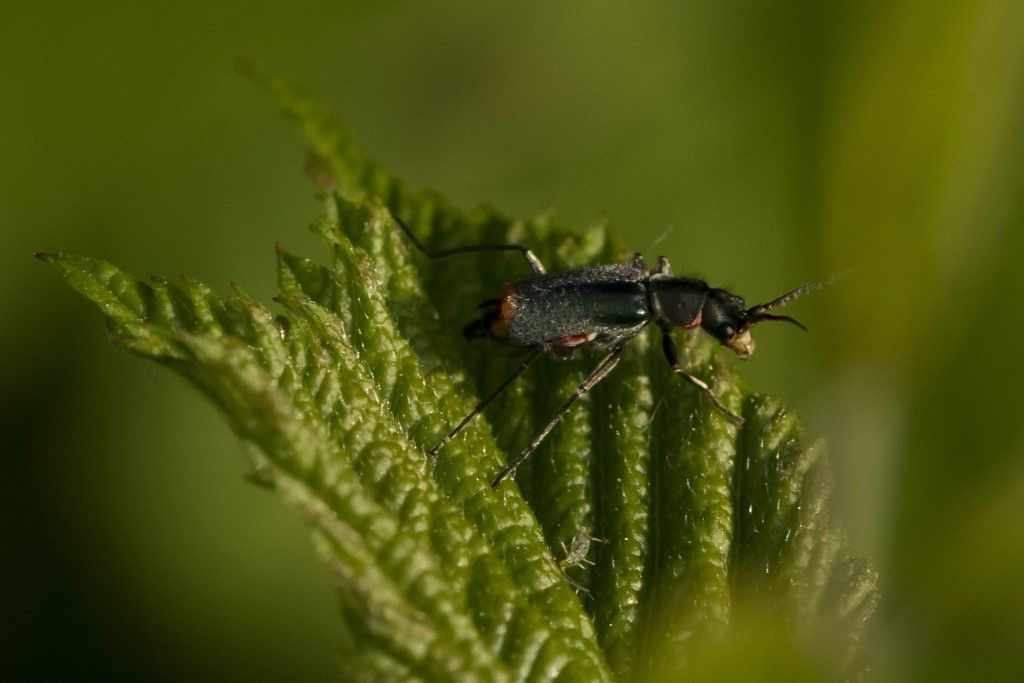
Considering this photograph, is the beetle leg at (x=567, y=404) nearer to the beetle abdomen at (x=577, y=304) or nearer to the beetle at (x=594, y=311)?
the beetle at (x=594, y=311)

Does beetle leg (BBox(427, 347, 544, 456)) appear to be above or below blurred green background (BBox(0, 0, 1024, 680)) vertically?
below

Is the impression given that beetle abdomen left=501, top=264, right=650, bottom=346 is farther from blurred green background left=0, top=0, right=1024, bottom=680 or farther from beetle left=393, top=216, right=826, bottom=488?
blurred green background left=0, top=0, right=1024, bottom=680

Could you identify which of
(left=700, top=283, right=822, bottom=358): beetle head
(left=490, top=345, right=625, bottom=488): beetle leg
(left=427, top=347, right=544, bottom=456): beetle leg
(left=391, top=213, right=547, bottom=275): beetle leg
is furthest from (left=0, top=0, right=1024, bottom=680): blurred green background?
(left=391, top=213, right=547, bottom=275): beetle leg

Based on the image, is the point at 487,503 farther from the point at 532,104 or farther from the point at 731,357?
the point at 532,104

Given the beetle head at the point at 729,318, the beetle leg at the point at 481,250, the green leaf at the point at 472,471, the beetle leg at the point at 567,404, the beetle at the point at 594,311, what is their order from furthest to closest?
1. the beetle head at the point at 729,318
2. the beetle leg at the point at 481,250
3. the beetle at the point at 594,311
4. the beetle leg at the point at 567,404
5. the green leaf at the point at 472,471

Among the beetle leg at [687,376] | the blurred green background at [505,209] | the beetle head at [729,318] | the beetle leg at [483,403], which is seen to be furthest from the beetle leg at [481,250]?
the blurred green background at [505,209]

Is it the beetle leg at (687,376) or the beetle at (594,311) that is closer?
the beetle leg at (687,376)
